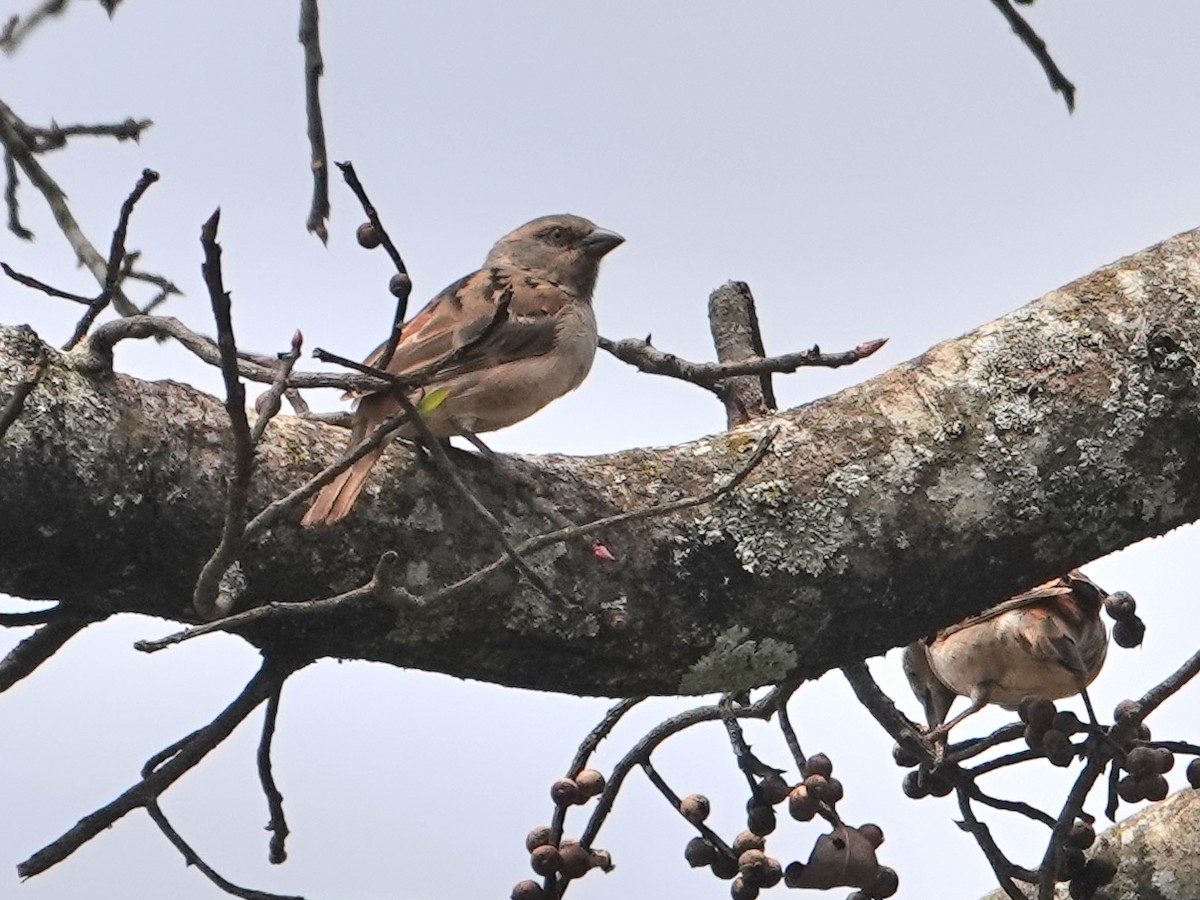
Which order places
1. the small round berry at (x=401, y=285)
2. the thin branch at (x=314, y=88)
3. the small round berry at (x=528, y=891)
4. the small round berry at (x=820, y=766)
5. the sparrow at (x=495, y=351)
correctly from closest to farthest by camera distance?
the small round berry at (x=401, y=285) → the thin branch at (x=314, y=88) → the small round berry at (x=528, y=891) → the small round berry at (x=820, y=766) → the sparrow at (x=495, y=351)

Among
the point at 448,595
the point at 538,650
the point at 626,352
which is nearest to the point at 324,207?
the point at 448,595

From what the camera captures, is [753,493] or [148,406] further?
[753,493]

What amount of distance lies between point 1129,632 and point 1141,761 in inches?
30.3

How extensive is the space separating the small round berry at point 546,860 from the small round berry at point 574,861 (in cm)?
1

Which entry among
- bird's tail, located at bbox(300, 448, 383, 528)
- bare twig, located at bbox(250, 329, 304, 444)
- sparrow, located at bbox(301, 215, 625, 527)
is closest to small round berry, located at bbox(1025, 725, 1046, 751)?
sparrow, located at bbox(301, 215, 625, 527)

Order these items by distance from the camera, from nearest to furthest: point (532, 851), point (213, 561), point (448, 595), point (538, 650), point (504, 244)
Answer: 1. point (213, 561)
2. point (448, 595)
3. point (538, 650)
4. point (532, 851)
5. point (504, 244)

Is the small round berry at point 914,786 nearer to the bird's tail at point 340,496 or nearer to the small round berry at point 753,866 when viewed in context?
the small round berry at point 753,866

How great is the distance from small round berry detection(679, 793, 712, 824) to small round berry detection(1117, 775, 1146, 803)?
1.01 metres

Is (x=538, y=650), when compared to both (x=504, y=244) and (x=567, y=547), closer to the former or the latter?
(x=567, y=547)

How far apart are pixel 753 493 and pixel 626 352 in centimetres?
103

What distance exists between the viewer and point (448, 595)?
8.38 feet

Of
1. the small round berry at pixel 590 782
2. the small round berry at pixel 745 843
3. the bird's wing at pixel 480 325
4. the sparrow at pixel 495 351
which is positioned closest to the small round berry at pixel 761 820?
the small round berry at pixel 745 843

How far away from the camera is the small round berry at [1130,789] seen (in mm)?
3896

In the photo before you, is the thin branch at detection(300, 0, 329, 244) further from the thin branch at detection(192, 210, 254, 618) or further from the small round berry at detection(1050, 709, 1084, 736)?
the small round berry at detection(1050, 709, 1084, 736)
